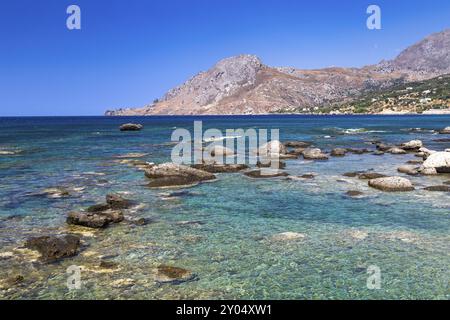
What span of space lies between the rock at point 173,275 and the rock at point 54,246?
3.92 metres

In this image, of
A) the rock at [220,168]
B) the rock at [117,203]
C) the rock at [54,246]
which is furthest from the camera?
the rock at [220,168]

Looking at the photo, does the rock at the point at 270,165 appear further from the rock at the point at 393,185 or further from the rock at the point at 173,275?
the rock at the point at 173,275

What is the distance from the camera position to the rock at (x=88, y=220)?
19.3 meters

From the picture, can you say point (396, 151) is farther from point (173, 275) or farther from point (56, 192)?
point (173, 275)

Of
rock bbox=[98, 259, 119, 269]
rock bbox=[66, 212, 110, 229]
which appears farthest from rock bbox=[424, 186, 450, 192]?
rock bbox=[98, 259, 119, 269]

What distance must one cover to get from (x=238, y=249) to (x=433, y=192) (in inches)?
624

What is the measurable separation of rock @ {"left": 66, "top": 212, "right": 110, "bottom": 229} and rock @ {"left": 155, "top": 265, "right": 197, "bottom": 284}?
234 inches

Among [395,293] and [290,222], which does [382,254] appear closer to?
[395,293]

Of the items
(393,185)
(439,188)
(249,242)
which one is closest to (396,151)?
(439,188)

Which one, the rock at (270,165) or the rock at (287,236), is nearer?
the rock at (287,236)

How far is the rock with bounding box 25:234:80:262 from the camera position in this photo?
1566cm

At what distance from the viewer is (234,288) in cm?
1309

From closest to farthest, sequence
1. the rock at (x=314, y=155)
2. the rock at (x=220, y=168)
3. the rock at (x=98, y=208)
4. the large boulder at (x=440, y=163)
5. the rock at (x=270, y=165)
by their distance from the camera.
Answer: the rock at (x=98, y=208) → the large boulder at (x=440, y=163) → the rock at (x=220, y=168) → the rock at (x=270, y=165) → the rock at (x=314, y=155)

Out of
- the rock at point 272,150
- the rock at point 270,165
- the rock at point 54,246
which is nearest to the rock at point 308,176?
the rock at point 270,165
